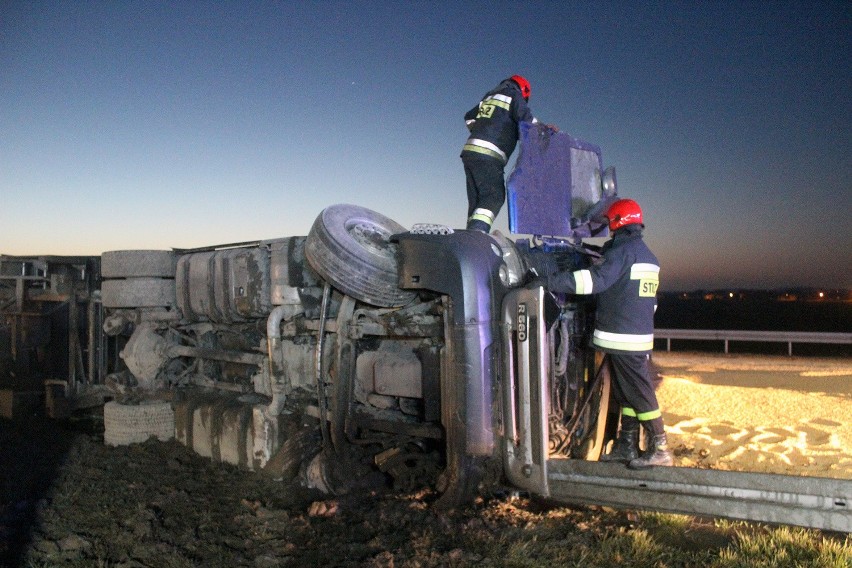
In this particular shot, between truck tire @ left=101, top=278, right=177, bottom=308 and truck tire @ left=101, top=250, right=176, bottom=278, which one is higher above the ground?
truck tire @ left=101, top=250, right=176, bottom=278

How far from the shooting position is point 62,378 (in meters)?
8.60

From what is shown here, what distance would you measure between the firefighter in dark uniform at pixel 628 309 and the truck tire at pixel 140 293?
414 centimetres

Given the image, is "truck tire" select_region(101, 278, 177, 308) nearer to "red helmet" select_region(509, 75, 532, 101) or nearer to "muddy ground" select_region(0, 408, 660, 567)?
"muddy ground" select_region(0, 408, 660, 567)

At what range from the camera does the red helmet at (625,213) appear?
4.37 metres

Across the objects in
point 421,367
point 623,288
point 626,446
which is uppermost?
point 623,288

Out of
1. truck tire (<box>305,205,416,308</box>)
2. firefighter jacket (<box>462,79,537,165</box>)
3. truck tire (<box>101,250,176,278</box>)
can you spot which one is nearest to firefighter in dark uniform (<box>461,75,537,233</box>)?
firefighter jacket (<box>462,79,537,165</box>)

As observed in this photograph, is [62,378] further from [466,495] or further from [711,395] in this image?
[711,395]

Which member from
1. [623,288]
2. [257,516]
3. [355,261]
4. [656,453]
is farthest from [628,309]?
[257,516]

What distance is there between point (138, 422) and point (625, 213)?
461 centimetres

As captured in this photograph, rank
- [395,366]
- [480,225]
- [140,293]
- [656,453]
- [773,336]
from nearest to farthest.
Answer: [656,453] → [395,366] → [480,225] → [140,293] → [773,336]

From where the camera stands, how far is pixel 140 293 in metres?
6.71

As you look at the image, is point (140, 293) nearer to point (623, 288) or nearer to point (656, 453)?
point (623, 288)

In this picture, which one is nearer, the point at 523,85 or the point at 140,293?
the point at 523,85

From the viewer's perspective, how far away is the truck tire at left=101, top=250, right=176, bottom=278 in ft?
22.1
